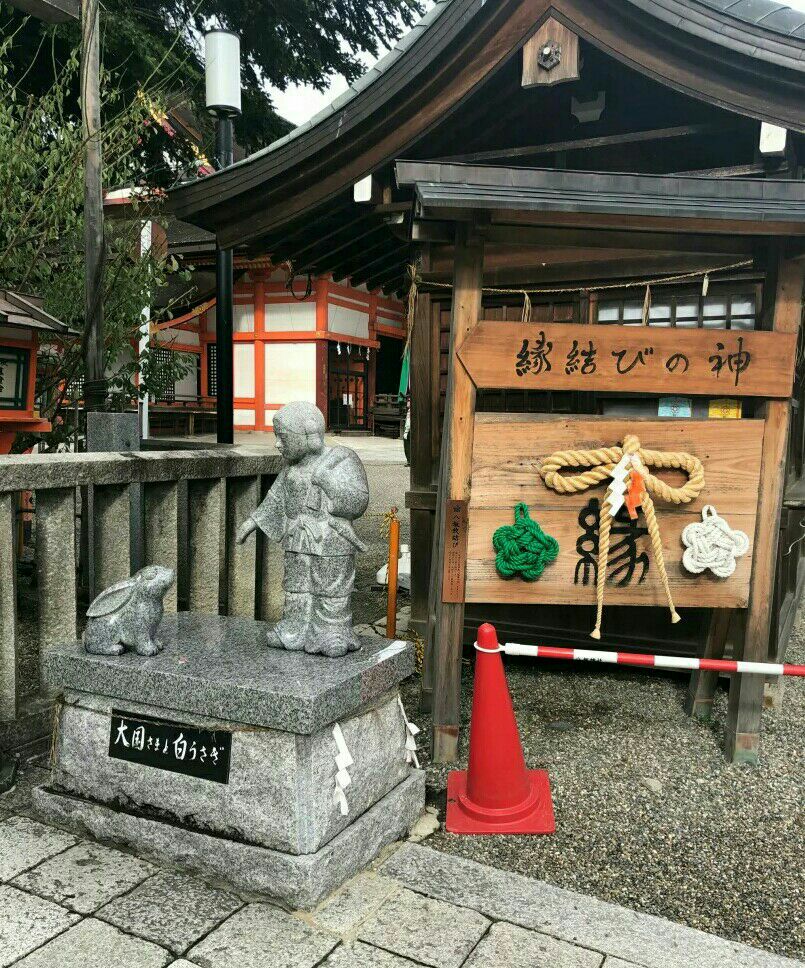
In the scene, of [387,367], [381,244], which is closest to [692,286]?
[381,244]

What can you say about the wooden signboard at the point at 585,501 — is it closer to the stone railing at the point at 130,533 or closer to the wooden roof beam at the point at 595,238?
the wooden roof beam at the point at 595,238

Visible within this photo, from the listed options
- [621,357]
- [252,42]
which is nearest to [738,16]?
[621,357]

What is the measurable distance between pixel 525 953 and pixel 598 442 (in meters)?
2.18

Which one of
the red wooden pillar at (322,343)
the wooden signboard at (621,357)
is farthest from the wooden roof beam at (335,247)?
the red wooden pillar at (322,343)

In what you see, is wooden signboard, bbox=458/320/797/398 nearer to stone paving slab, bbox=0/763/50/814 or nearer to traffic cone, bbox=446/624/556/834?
traffic cone, bbox=446/624/556/834

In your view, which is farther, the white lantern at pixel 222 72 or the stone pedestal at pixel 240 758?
the white lantern at pixel 222 72

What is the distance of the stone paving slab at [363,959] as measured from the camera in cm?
223

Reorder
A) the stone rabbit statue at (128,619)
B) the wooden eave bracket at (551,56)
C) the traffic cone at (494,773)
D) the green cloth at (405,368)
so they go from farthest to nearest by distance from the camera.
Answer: the green cloth at (405,368) → the wooden eave bracket at (551,56) → the traffic cone at (494,773) → the stone rabbit statue at (128,619)

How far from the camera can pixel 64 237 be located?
6590mm

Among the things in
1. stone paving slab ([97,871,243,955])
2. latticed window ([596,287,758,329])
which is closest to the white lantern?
latticed window ([596,287,758,329])

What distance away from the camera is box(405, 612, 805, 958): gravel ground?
268 centimetres

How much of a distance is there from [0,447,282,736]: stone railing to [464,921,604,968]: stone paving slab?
2.43 metres

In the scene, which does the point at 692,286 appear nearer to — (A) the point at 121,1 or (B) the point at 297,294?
(A) the point at 121,1

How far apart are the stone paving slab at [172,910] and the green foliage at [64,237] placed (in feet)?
12.7
